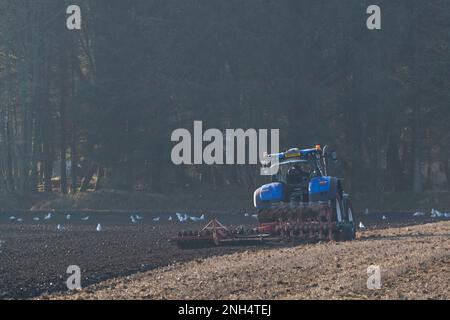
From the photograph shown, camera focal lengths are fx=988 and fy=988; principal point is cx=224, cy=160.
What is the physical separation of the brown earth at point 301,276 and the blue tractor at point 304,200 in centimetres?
136

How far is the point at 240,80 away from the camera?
5291 cm

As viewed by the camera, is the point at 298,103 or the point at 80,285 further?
the point at 298,103

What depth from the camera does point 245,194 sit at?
54.3 m

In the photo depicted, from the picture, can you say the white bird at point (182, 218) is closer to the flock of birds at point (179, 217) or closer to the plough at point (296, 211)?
the flock of birds at point (179, 217)

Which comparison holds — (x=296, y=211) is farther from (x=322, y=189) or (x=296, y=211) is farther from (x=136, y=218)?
(x=136, y=218)

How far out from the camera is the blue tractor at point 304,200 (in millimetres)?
24406

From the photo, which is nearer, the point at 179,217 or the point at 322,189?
the point at 322,189

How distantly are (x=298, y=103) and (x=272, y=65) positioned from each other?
2733 millimetres

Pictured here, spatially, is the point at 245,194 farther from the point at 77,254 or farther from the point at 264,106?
the point at 77,254

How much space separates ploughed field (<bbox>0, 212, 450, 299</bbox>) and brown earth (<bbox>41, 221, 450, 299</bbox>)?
1 cm

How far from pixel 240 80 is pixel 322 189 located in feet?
94.2

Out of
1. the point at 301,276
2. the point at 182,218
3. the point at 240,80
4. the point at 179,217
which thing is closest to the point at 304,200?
the point at 301,276

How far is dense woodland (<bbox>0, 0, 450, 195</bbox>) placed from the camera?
51938 mm
